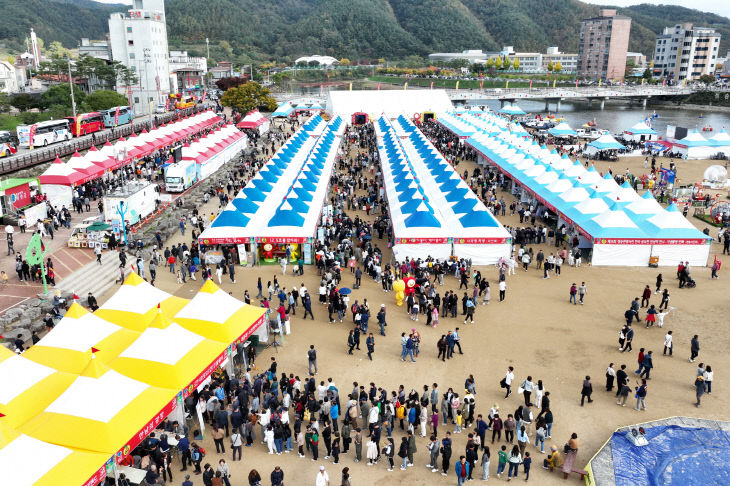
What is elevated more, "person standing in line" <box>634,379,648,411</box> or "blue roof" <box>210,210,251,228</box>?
"blue roof" <box>210,210,251,228</box>

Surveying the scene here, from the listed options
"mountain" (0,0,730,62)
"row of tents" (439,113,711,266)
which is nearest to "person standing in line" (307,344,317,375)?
"row of tents" (439,113,711,266)

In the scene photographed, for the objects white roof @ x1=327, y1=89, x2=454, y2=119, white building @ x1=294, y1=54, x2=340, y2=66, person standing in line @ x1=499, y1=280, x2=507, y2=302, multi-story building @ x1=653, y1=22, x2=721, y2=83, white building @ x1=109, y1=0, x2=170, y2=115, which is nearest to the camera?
person standing in line @ x1=499, y1=280, x2=507, y2=302

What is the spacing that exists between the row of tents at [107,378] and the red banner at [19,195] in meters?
14.8

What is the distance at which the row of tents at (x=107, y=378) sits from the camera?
840cm

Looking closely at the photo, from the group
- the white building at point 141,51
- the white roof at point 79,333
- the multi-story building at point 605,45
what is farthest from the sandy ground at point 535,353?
the multi-story building at point 605,45

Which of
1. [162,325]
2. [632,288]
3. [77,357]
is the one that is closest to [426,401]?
[162,325]

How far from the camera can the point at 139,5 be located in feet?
259

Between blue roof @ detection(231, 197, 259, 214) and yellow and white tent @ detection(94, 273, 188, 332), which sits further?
blue roof @ detection(231, 197, 259, 214)

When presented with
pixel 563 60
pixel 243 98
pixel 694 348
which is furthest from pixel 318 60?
pixel 694 348

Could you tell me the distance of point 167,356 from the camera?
1084cm

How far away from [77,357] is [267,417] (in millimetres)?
4238

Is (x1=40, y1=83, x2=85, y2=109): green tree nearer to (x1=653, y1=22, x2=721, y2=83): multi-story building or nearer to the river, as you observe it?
the river

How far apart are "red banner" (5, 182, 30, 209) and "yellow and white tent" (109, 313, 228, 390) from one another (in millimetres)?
17609

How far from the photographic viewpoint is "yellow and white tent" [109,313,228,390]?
10.5 meters
